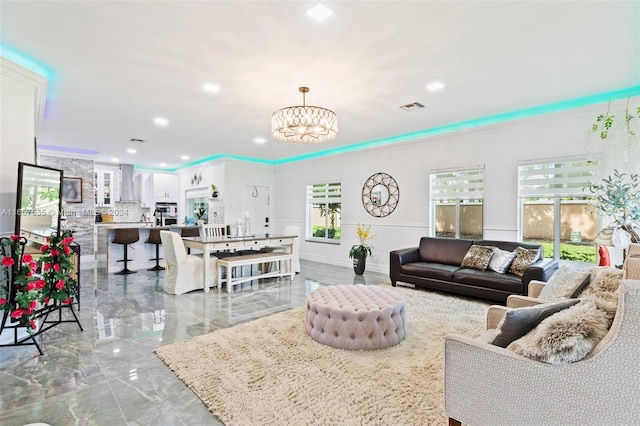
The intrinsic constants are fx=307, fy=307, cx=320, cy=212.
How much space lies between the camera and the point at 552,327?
4.50ft

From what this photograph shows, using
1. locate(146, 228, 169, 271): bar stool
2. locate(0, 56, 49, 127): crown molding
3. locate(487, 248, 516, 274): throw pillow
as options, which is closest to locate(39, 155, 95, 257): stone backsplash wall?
locate(146, 228, 169, 271): bar stool

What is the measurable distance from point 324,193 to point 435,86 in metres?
4.56

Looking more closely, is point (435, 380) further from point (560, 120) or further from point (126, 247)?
point (126, 247)

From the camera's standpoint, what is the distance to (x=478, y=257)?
15.0 ft

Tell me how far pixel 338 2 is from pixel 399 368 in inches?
113

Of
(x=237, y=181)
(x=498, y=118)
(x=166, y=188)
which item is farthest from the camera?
(x=166, y=188)

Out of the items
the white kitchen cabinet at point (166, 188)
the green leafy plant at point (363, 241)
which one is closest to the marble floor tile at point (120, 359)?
the green leafy plant at point (363, 241)

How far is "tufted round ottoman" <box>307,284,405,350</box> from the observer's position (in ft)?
9.14

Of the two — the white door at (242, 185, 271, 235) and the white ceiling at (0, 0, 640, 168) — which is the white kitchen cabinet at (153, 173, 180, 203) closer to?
the white door at (242, 185, 271, 235)

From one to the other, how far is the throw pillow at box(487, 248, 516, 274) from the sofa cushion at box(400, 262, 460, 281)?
51 cm

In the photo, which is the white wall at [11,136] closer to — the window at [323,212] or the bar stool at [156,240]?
the bar stool at [156,240]

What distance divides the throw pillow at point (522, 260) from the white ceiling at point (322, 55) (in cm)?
210

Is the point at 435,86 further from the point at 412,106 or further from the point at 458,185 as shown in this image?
the point at 458,185

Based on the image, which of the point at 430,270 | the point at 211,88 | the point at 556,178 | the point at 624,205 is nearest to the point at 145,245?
the point at 211,88
